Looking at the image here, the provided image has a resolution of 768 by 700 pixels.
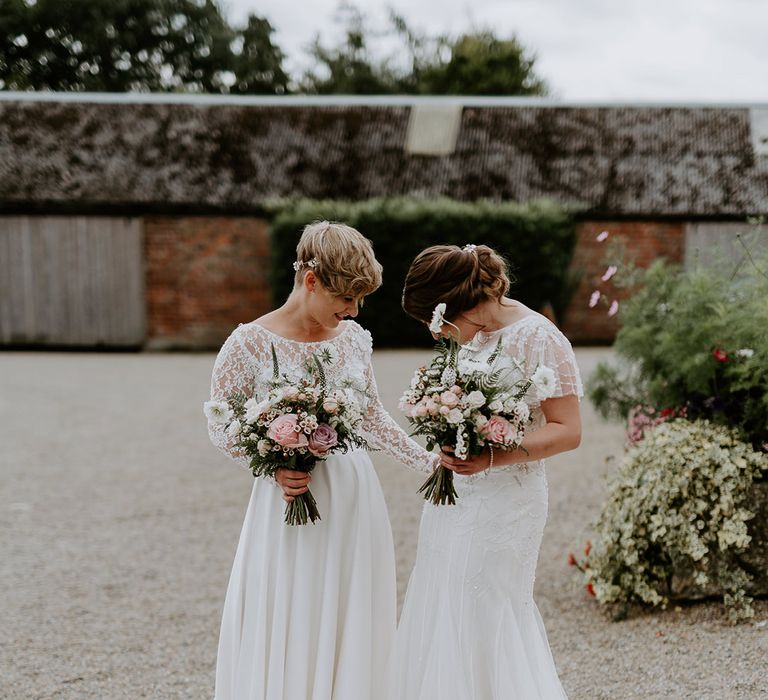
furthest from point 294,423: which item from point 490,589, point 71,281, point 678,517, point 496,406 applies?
point 71,281

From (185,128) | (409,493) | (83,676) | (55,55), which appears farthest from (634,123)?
(55,55)

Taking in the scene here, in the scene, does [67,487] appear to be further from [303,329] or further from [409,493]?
[303,329]

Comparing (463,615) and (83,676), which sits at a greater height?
(463,615)

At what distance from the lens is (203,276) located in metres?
18.2

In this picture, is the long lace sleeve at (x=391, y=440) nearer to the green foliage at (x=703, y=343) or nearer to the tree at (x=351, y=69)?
the green foliage at (x=703, y=343)

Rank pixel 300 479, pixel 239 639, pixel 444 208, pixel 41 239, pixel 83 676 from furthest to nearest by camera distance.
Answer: pixel 41 239
pixel 444 208
pixel 83 676
pixel 239 639
pixel 300 479

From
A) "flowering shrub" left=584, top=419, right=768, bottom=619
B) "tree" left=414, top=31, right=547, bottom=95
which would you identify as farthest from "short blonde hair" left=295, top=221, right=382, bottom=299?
"tree" left=414, top=31, right=547, bottom=95

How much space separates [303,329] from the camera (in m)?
Result: 2.88

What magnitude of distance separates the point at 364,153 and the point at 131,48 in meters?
18.9

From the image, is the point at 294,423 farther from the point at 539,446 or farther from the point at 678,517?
the point at 678,517

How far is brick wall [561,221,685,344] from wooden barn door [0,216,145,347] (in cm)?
929

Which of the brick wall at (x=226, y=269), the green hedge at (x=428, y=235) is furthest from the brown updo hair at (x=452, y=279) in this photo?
the brick wall at (x=226, y=269)

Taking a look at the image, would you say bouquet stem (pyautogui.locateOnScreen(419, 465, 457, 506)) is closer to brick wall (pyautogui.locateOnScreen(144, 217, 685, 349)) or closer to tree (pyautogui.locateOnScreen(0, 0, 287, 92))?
brick wall (pyautogui.locateOnScreen(144, 217, 685, 349))

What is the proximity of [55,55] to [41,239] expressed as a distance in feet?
60.6
